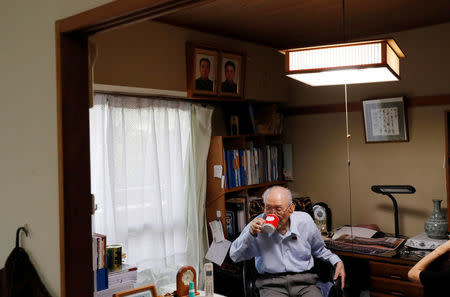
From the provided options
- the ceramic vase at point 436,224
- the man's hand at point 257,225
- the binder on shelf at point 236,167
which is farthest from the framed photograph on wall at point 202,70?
the ceramic vase at point 436,224

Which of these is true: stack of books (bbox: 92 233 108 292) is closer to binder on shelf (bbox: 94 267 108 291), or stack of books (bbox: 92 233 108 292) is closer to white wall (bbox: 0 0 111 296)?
binder on shelf (bbox: 94 267 108 291)

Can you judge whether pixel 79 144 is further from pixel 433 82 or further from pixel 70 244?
pixel 433 82

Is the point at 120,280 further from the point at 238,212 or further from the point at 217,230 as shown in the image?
the point at 238,212

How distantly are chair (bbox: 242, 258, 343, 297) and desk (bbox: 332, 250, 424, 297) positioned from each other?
0.58 ft

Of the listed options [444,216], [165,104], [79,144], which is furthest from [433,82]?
[79,144]

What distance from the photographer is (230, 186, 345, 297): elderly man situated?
327 centimetres

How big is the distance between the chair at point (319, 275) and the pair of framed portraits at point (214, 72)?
1410 millimetres

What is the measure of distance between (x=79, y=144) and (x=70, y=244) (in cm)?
41

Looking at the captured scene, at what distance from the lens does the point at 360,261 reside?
146 inches

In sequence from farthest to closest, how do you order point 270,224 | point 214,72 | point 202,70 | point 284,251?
point 214,72 < point 202,70 < point 284,251 < point 270,224

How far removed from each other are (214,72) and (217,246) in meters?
1.49

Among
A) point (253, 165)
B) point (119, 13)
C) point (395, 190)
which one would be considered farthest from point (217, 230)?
point (119, 13)

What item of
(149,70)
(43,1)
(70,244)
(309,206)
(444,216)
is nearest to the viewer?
(70,244)

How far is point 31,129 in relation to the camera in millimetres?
2020
